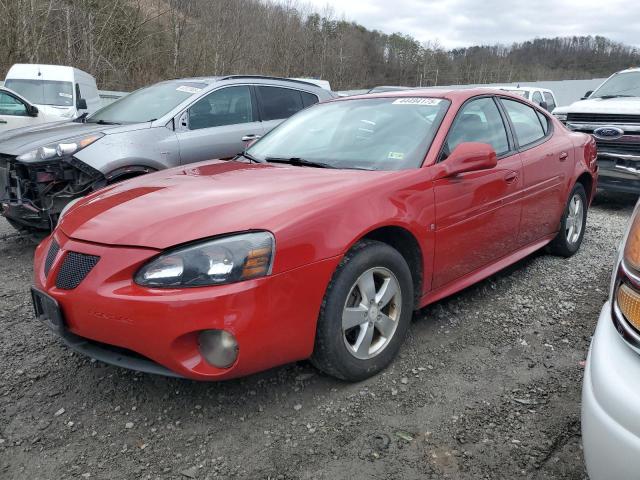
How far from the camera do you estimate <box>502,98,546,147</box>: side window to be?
3969 mm

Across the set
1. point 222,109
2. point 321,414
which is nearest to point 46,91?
point 222,109

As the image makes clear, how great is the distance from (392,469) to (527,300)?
2106 mm

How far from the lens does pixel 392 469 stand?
82.3 inches

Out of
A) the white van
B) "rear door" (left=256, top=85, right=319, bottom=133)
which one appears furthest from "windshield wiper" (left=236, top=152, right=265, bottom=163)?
the white van

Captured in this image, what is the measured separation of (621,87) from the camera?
26.3ft

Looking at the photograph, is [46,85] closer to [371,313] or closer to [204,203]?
[204,203]

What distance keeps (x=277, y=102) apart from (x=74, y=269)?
4.45 metres

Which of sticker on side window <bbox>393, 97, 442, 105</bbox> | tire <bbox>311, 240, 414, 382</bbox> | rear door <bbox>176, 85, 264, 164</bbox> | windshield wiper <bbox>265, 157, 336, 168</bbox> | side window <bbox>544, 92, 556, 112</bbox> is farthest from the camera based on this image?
side window <bbox>544, 92, 556, 112</bbox>

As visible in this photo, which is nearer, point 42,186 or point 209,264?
point 209,264

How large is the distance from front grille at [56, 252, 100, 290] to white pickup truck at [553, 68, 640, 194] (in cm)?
664

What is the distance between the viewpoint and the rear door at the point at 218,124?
5.34m

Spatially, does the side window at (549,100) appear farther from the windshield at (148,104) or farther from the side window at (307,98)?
the windshield at (148,104)

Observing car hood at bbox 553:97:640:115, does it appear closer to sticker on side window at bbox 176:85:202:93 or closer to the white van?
sticker on side window at bbox 176:85:202:93

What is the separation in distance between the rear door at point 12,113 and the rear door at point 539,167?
995 centimetres
